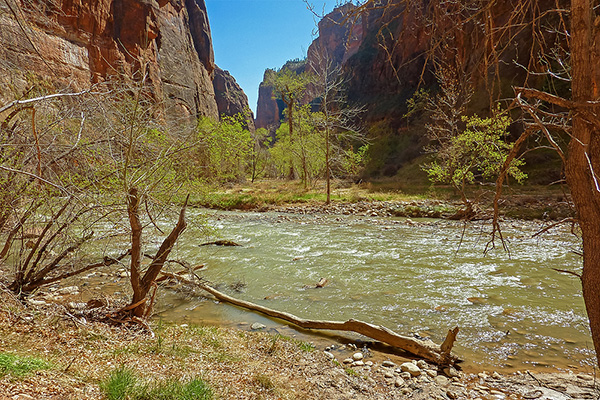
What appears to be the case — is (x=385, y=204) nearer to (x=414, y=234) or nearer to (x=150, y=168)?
(x=414, y=234)

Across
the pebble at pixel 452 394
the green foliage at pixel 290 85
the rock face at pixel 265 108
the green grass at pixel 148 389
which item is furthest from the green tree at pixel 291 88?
the rock face at pixel 265 108

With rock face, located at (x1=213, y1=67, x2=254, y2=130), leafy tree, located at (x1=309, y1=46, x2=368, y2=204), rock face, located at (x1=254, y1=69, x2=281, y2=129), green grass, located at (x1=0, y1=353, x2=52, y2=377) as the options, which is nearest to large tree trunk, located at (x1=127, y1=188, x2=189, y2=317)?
green grass, located at (x1=0, y1=353, x2=52, y2=377)

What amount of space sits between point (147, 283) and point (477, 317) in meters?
5.19

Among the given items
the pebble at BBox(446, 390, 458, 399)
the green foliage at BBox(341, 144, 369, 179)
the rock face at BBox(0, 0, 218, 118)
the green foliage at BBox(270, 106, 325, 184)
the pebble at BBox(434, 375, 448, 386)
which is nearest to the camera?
the pebble at BBox(446, 390, 458, 399)

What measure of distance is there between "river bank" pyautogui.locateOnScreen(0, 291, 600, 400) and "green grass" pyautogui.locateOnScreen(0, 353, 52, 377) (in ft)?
0.17

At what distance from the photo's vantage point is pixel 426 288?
20.6ft

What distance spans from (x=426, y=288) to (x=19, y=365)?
620 cm

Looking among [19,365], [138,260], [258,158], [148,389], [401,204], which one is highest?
[258,158]

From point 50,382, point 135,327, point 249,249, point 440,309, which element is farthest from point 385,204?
point 50,382

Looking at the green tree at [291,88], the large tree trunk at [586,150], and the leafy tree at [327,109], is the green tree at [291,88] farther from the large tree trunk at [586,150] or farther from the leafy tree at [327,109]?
the large tree trunk at [586,150]

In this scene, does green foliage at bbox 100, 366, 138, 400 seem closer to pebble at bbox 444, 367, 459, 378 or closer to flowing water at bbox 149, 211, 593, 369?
flowing water at bbox 149, 211, 593, 369

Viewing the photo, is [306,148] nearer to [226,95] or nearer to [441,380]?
[441,380]

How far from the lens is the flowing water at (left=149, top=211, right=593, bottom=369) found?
14.3ft

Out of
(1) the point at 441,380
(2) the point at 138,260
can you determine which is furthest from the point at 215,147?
(1) the point at 441,380
